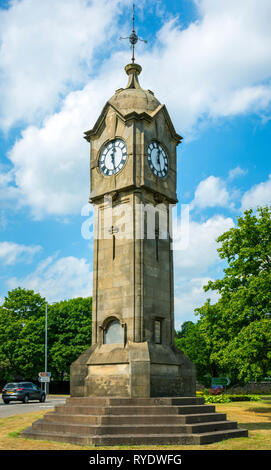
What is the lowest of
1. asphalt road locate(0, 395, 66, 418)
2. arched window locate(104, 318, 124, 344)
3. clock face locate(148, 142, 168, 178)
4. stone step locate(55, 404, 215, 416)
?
asphalt road locate(0, 395, 66, 418)

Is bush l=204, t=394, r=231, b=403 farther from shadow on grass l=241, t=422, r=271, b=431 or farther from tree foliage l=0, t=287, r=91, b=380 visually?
tree foliage l=0, t=287, r=91, b=380

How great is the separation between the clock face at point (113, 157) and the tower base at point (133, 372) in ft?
26.2

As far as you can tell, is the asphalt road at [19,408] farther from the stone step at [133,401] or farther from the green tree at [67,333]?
the green tree at [67,333]

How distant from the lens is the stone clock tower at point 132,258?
19.5 metres

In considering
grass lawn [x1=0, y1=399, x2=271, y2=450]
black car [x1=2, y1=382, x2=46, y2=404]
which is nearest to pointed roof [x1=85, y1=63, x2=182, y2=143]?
grass lawn [x1=0, y1=399, x2=271, y2=450]

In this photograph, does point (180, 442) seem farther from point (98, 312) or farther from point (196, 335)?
point (196, 335)

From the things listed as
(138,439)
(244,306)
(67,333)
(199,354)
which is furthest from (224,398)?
(138,439)

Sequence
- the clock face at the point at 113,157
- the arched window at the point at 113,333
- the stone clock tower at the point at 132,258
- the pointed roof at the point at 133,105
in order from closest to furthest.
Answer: the stone clock tower at the point at 132,258, the arched window at the point at 113,333, the clock face at the point at 113,157, the pointed roof at the point at 133,105

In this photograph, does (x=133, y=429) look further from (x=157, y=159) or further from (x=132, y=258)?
(x=157, y=159)

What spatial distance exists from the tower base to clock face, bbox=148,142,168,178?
26.3 feet

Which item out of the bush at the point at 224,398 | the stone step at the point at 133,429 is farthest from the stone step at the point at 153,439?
the bush at the point at 224,398

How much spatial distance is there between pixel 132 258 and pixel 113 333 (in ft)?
10.8

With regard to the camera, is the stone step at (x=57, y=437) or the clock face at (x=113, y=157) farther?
the clock face at (x=113, y=157)

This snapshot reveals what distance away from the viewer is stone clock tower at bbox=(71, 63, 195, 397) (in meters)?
19.5
